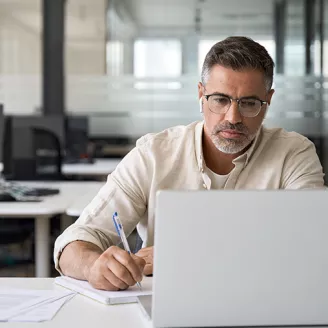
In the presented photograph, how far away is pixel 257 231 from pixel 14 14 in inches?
276

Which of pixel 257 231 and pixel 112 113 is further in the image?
pixel 112 113

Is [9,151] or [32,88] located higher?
[32,88]

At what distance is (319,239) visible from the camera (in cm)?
125

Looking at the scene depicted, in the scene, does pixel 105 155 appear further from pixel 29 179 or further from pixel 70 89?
pixel 29 179

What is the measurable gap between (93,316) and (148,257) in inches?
16.2

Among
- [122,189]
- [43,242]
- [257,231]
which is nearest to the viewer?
[257,231]

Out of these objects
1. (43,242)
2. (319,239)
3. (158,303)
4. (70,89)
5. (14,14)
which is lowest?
(43,242)

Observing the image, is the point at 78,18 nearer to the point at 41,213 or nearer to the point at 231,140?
the point at 41,213

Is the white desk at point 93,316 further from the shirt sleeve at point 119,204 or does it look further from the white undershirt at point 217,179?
the white undershirt at point 217,179

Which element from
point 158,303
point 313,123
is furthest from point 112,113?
point 158,303

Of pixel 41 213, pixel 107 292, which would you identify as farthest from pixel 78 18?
pixel 107 292

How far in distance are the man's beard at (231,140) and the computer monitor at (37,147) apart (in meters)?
2.88

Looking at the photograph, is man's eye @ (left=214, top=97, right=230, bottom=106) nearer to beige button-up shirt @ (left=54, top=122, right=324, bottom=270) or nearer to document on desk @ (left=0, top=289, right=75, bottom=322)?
beige button-up shirt @ (left=54, top=122, right=324, bottom=270)

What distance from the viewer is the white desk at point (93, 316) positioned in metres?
1.43
